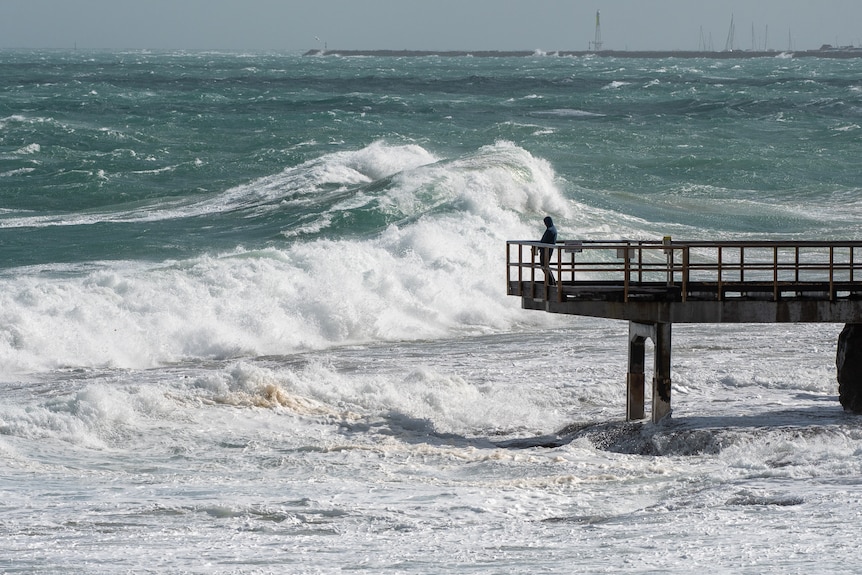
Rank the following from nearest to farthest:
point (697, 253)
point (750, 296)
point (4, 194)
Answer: point (750, 296)
point (697, 253)
point (4, 194)

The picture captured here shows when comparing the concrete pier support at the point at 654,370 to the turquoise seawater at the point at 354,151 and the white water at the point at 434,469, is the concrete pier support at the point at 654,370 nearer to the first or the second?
the white water at the point at 434,469

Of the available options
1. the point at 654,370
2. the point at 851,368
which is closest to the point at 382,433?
the point at 654,370

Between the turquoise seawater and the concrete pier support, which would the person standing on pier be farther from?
the turquoise seawater

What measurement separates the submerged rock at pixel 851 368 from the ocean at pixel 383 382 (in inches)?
11.6

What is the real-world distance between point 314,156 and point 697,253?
26013 millimetres

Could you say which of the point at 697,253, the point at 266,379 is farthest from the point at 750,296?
the point at 697,253

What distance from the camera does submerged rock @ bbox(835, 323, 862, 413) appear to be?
18500 mm

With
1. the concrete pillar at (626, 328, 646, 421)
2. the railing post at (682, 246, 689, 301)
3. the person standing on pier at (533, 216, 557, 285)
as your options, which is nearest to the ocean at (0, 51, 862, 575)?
the concrete pillar at (626, 328, 646, 421)

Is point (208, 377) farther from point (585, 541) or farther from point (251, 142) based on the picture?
point (251, 142)

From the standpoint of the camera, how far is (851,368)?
18484 mm

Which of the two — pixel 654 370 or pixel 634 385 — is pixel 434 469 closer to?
pixel 654 370

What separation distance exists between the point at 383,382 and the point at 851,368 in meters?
6.70

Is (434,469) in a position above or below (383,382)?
below

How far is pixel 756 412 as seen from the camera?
1930 cm
